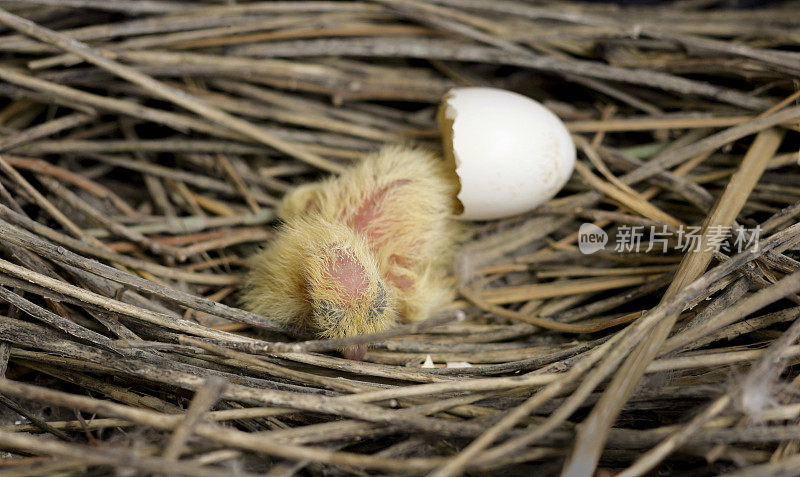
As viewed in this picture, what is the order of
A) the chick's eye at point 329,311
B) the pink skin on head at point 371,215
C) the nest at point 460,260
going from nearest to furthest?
the nest at point 460,260 → the chick's eye at point 329,311 → the pink skin on head at point 371,215

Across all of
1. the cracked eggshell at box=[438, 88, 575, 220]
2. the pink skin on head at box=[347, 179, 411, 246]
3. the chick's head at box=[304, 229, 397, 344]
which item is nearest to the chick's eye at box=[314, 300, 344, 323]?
the chick's head at box=[304, 229, 397, 344]

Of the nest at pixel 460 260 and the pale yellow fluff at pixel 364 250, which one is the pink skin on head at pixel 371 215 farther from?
the nest at pixel 460 260

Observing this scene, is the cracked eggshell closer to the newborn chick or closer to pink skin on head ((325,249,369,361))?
the newborn chick

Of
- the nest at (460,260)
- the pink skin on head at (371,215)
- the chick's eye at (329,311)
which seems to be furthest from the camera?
the pink skin on head at (371,215)

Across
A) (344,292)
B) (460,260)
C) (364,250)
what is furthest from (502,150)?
(344,292)

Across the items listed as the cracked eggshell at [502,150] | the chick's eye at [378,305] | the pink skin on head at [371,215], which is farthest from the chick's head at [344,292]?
the cracked eggshell at [502,150]

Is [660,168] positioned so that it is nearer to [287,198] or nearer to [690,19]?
[690,19]
